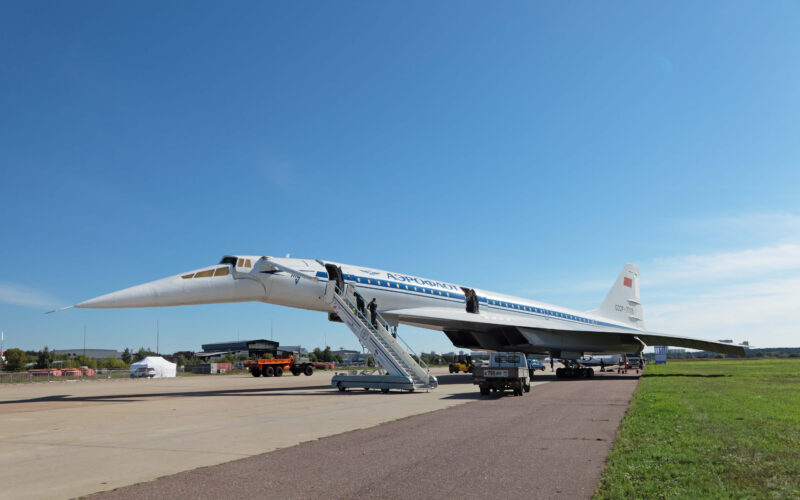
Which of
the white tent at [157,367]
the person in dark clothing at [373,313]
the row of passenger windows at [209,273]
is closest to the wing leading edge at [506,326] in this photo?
the person in dark clothing at [373,313]

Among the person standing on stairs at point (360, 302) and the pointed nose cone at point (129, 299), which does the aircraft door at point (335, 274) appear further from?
the pointed nose cone at point (129, 299)

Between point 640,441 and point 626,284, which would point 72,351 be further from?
point 640,441

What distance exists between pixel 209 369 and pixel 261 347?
15850 millimetres

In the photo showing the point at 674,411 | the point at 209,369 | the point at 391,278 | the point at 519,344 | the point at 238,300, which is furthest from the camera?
the point at 209,369

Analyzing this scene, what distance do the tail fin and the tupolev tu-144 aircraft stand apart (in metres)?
2.17

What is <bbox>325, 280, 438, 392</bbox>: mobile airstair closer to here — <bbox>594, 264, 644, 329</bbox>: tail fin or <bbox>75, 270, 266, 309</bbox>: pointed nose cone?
<bbox>75, 270, 266, 309</bbox>: pointed nose cone

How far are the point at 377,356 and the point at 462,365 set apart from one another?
95.3ft

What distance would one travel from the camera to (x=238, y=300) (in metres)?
19.8

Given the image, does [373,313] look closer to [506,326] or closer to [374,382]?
[374,382]

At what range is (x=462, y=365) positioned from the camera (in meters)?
47.4

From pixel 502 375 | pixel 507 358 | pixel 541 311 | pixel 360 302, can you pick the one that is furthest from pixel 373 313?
pixel 541 311

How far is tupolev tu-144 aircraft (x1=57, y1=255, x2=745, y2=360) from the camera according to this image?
60.9ft

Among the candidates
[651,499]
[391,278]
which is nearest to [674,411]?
[651,499]

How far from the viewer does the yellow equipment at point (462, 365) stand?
44.7m
